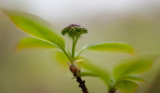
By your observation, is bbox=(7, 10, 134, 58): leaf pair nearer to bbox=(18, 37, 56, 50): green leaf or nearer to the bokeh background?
bbox=(18, 37, 56, 50): green leaf

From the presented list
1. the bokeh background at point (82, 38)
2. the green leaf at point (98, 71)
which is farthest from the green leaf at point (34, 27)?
the bokeh background at point (82, 38)

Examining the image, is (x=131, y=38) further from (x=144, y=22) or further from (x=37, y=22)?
(x=37, y=22)

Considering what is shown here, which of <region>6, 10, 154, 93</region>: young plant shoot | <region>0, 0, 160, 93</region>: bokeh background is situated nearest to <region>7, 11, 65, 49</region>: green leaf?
<region>6, 10, 154, 93</region>: young plant shoot

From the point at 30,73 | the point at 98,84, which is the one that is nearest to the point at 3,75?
the point at 30,73

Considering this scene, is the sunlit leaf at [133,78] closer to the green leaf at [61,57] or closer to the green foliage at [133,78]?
the green foliage at [133,78]

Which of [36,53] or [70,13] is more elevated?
[70,13]

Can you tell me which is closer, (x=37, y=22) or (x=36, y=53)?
(x=37, y=22)
